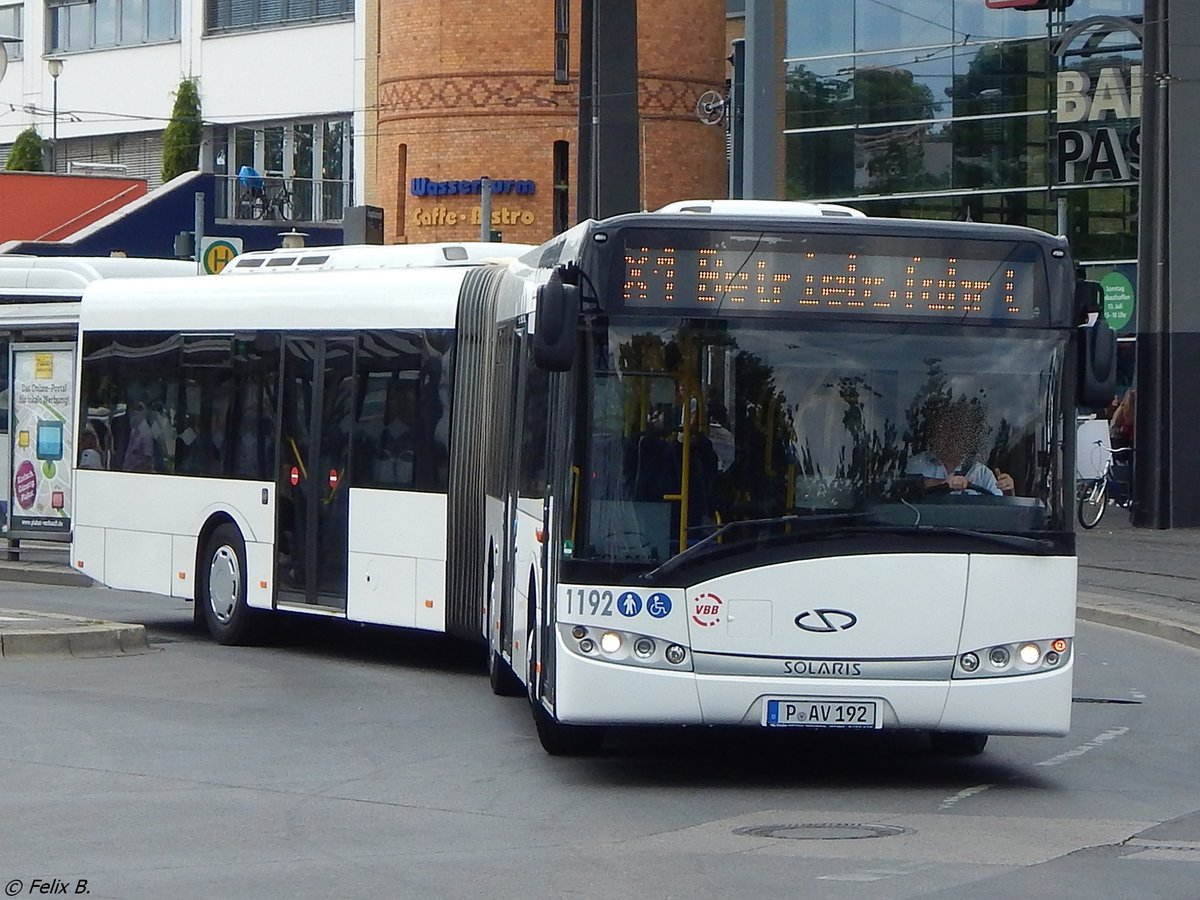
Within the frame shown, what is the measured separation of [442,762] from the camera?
11156mm

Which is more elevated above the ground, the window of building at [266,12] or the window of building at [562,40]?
the window of building at [266,12]

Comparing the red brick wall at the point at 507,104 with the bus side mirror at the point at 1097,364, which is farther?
the red brick wall at the point at 507,104

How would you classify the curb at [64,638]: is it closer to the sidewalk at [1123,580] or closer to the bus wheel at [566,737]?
the sidewalk at [1123,580]

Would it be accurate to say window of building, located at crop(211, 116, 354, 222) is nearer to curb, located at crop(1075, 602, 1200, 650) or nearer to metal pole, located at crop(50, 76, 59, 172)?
metal pole, located at crop(50, 76, 59, 172)

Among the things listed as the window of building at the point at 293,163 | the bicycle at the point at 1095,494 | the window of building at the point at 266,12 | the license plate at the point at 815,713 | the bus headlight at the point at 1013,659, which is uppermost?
the window of building at the point at 266,12

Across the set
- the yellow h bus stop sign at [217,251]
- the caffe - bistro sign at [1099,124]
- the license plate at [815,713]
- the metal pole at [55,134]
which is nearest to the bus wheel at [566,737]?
the license plate at [815,713]

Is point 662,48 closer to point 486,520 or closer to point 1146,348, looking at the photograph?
point 1146,348

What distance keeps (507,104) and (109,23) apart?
63.6 feet

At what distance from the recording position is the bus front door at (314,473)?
15.7 metres

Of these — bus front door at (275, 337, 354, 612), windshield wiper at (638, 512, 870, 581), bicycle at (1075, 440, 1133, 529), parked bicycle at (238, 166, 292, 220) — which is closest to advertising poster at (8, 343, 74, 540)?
bus front door at (275, 337, 354, 612)

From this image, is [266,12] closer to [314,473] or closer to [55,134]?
[55,134]

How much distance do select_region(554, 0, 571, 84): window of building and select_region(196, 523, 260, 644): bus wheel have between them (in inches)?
1184

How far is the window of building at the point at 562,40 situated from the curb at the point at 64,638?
3105 centimetres

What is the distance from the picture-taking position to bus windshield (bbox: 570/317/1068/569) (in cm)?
1030
